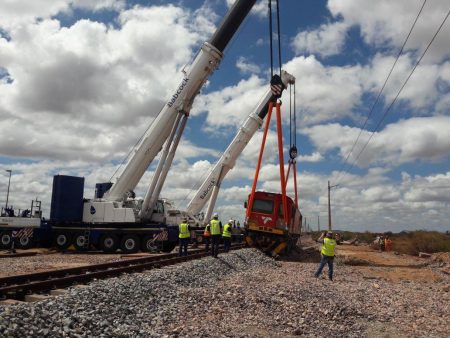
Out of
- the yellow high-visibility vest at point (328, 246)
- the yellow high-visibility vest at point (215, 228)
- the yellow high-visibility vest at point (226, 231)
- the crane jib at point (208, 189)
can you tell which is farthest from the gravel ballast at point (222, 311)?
the crane jib at point (208, 189)

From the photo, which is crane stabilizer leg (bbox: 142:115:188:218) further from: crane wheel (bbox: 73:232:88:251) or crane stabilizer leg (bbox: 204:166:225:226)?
crane stabilizer leg (bbox: 204:166:225:226)

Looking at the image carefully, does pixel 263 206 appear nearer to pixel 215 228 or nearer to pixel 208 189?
pixel 215 228

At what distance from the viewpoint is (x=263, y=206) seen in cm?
2056

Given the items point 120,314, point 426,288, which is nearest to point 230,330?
point 120,314

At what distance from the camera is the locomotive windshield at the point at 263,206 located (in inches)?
805

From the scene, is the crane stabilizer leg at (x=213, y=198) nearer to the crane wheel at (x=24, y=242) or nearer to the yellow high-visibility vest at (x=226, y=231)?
the yellow high-visibility vest at (x=226, y=231)

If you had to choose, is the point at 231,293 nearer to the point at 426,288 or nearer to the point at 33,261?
the point at 426,288

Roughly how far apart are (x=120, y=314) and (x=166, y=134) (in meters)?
15.4

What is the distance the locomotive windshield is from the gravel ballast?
8.27 m

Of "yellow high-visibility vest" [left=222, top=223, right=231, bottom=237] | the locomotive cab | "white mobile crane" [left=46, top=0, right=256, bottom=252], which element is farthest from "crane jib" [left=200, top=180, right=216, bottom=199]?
"yellow high-visibility vest" [left=222, top=223, right=231, bottom=237]

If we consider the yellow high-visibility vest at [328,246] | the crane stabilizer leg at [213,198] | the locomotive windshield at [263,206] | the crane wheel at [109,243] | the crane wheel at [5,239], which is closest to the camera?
the yellow high-visibility vest at [328,246]

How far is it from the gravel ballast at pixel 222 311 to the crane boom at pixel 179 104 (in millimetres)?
10607

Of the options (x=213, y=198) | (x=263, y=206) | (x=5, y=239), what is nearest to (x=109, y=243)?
(x=5, y=239)

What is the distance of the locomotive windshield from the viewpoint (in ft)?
67.1
